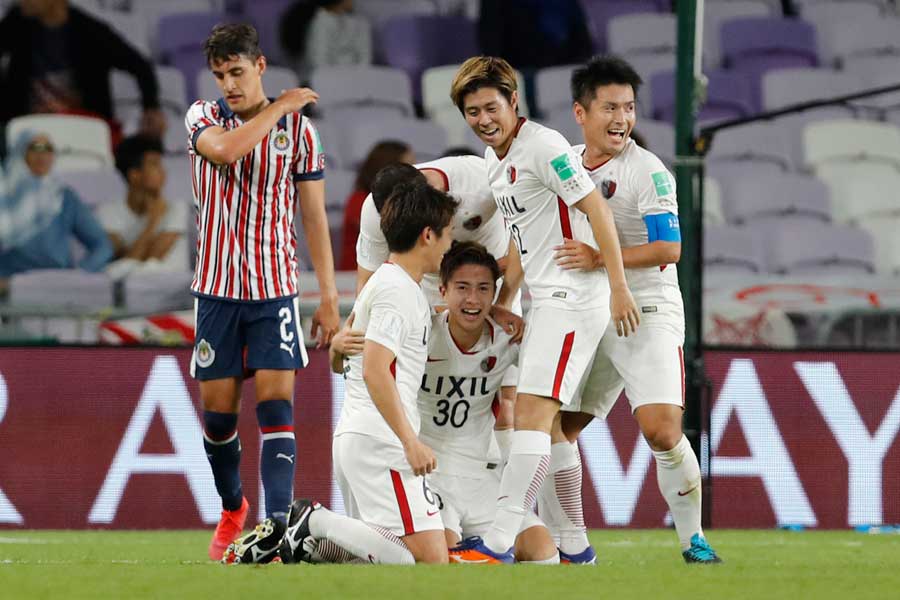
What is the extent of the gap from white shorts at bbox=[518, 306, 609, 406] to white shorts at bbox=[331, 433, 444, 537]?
53cm

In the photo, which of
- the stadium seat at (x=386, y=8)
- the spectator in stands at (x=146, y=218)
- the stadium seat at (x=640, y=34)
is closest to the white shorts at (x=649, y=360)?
the spectator in stands at (x=146, y=218)

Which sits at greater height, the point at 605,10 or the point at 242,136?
the point at 605,10

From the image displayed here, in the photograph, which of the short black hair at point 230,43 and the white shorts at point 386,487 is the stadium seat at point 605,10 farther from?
the white shorts at point 386,487

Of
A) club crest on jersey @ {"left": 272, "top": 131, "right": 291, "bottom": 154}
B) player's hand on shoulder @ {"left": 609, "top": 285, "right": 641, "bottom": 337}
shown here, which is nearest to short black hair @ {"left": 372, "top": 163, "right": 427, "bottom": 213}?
club crest on jersey @ {"left": 272, "top": 131, "right": 291, "bottom": 154}

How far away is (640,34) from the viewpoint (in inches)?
478

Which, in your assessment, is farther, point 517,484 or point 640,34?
point 640,34

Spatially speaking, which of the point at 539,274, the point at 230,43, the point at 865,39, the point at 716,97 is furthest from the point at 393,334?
the point at 865,39

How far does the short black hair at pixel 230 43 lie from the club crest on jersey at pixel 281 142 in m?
0.31

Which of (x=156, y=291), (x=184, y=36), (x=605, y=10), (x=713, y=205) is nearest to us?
(x=156, y=291)

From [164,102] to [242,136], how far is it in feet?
17.8

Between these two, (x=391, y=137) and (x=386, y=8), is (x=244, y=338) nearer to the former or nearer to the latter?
(x=391, y=137)

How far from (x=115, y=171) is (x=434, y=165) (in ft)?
15.2

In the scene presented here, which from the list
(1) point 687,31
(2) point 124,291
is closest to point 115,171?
(2) point 124,291

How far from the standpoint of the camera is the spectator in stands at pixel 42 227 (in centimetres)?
926
